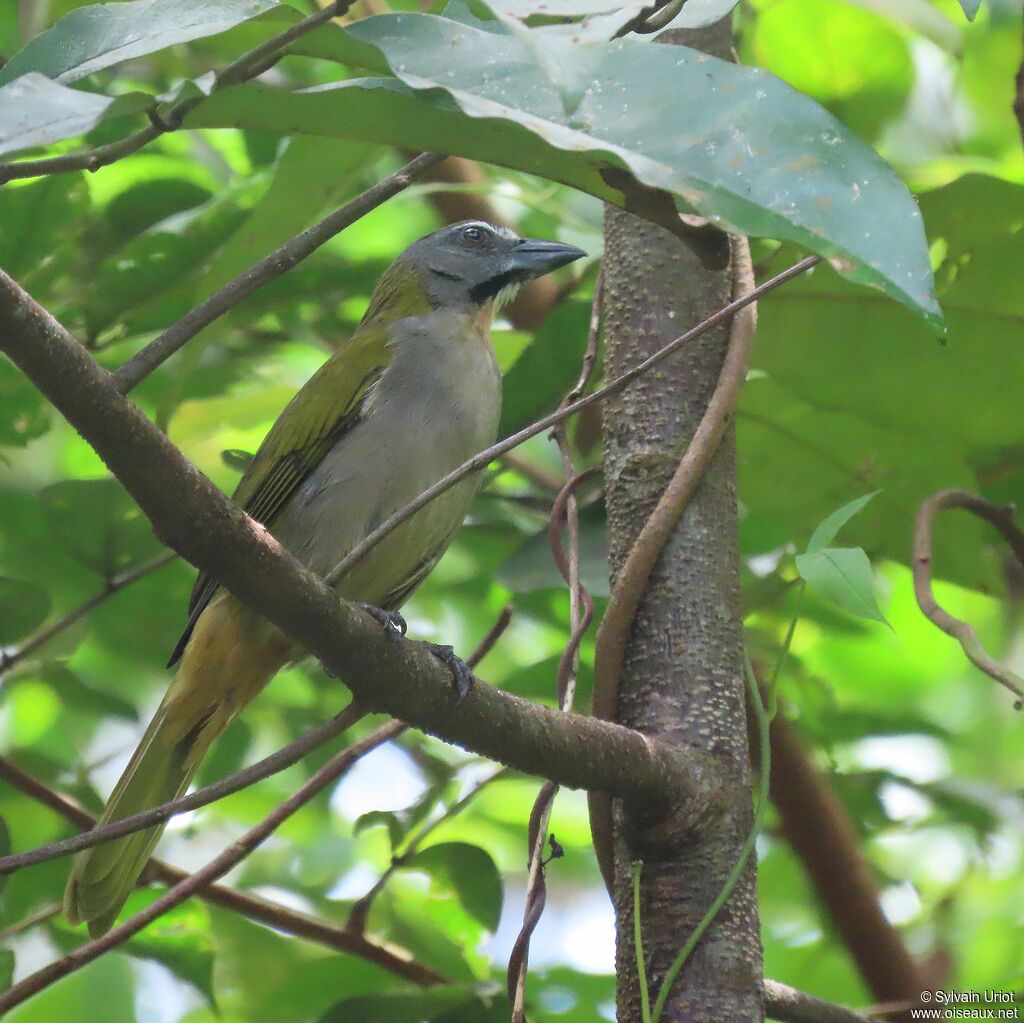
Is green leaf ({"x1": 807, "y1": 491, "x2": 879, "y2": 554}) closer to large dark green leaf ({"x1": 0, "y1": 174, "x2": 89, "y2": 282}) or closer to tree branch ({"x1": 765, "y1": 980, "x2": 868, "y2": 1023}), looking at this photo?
tree branch ({"x1": 765, "y1": 980, "x2": 868, "y2": 1023})

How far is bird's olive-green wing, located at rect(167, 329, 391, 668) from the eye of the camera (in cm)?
315

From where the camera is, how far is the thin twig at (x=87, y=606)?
2.93 meters

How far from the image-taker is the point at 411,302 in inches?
147

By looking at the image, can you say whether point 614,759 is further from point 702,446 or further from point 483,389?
point 483,389

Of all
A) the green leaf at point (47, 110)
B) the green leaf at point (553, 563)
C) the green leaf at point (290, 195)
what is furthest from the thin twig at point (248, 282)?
the green leaf at point (553, 563)

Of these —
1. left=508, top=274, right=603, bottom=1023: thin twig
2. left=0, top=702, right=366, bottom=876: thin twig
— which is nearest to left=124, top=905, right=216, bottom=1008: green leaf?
left=508, top=274, right=603, bottom=1023: thin twig

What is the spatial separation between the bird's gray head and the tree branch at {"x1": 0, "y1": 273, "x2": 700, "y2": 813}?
1917 mm

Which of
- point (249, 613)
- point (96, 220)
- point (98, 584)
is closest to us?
point (249, 613)

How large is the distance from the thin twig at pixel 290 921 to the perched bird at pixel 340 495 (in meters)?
0.18

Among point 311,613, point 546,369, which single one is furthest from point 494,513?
point 311,613

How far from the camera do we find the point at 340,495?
307cm

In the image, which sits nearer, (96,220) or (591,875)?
(96,220)

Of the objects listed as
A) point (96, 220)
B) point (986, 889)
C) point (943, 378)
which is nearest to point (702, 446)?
point (943, 378)

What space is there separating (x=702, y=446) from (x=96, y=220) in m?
1.95
